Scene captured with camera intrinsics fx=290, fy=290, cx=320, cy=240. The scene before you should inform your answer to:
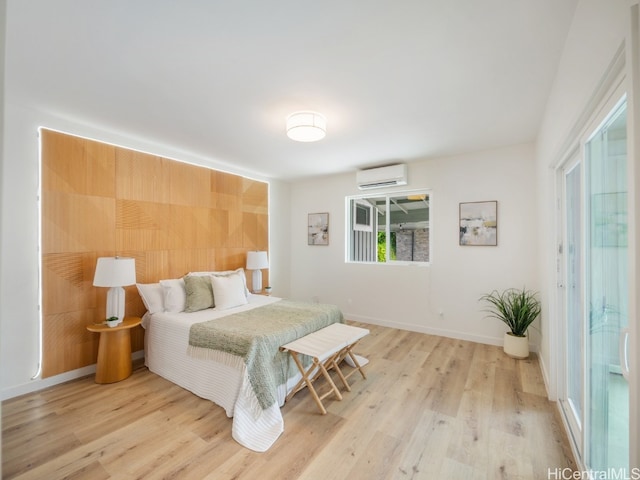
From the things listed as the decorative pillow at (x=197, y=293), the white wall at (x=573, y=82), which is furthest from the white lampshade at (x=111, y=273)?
the white wall at (x=573, y=82)

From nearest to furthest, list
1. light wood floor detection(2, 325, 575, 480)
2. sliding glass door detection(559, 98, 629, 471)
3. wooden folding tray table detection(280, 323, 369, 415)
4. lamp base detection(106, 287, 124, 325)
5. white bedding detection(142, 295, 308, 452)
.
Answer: sliding glass door detection(559, 98, 629, 471), light wood floor detection(2, 325, 575, 480), white bedding detection(142, 295, 308, 452), wooden folding tray table detection(280, 323, 369, 415), lamp base detection(106, 287, 124, 325)

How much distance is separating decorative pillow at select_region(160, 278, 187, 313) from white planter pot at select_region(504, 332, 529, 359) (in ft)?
12.4

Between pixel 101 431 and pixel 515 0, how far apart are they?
3.79 metres

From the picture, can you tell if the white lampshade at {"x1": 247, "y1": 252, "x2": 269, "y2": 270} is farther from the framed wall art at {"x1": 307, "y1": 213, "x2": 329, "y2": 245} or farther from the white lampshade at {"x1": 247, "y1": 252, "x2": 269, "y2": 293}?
the framed wall art at {"x1": 307, "y1": 213, "x2": 329, "y2": 245}

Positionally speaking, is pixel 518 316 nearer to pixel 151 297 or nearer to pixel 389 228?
pixel 389 228

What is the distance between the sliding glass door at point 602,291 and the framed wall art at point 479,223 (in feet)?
5.54

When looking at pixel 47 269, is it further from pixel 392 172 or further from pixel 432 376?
pixel 392 172

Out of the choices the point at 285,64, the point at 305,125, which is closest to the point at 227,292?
the point at 305,125

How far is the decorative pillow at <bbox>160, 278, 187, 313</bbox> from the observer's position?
322 cm

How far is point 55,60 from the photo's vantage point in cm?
197

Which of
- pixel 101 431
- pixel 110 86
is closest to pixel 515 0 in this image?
pixel 110 86

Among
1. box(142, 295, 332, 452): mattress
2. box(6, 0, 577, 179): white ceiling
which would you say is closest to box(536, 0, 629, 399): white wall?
box(6, 0, 577, 179): white ceiling

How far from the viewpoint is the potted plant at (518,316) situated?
10.9ft

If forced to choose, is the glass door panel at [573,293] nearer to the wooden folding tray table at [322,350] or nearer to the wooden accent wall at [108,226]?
the wooden folding tray table at [322,350]
